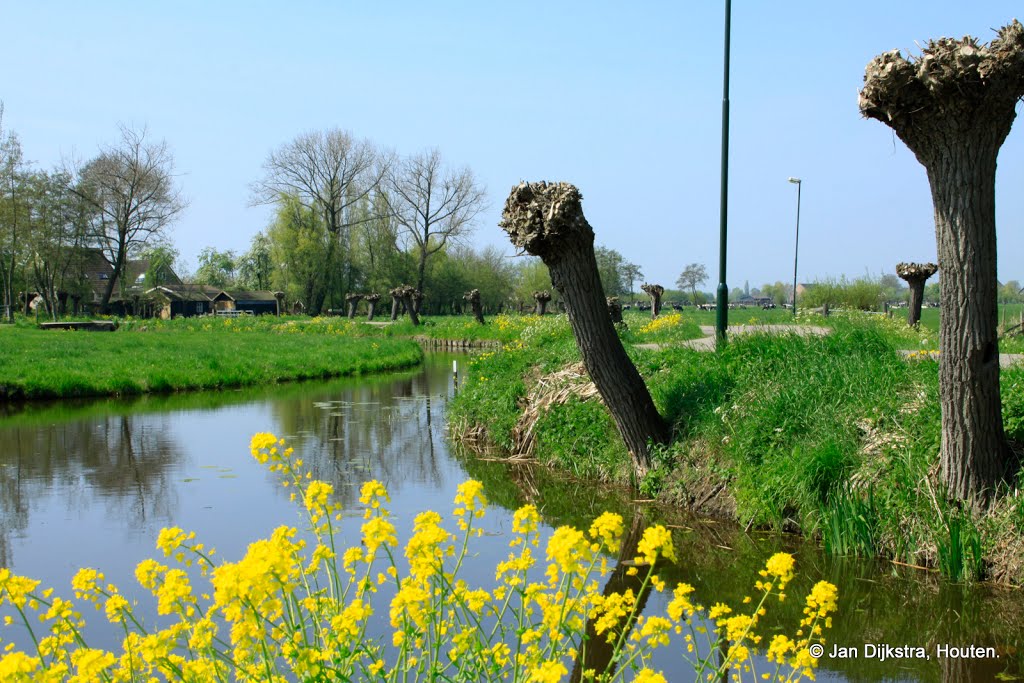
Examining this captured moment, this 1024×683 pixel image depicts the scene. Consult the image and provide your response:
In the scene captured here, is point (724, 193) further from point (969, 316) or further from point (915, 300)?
point (915, 300)

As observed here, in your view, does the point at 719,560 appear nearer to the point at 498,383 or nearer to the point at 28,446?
the point at 498,383

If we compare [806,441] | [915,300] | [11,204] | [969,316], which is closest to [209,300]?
[11,204]

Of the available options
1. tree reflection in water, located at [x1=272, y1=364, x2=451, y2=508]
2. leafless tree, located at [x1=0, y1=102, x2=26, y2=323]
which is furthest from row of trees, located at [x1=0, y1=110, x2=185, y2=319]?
tree reflection in water, located at [x1=272, y1=364, x2=451, y2=508]

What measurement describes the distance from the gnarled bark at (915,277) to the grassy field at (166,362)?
1504 cm

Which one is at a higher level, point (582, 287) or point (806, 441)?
point (582, 287)

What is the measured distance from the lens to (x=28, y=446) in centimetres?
1335

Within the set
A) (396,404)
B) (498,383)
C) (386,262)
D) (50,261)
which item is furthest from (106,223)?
(498,383)

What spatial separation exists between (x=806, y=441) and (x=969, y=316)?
2.08 meters

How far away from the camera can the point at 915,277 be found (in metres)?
20.6

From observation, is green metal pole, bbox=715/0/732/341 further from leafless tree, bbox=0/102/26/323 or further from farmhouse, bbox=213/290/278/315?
farmhouse, bbox=213/290/278/315

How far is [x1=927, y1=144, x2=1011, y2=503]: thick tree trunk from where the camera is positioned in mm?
6566

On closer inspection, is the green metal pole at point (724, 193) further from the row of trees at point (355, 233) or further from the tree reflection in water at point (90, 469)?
the row of trees at point (355, 233)

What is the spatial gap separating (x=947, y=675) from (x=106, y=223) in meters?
61.0

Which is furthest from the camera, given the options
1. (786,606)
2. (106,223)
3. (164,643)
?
(106,223)
